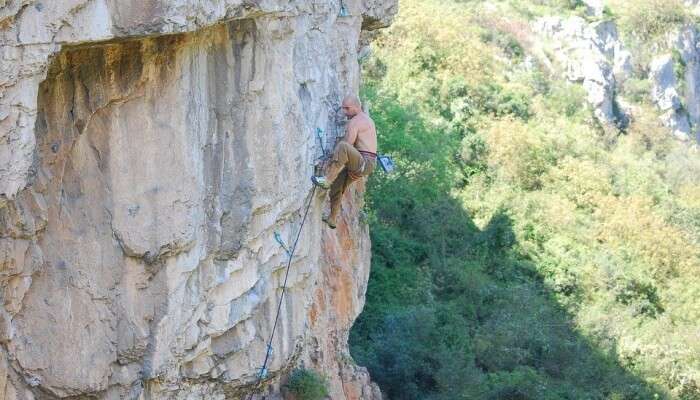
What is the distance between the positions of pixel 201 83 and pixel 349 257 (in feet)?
14.1

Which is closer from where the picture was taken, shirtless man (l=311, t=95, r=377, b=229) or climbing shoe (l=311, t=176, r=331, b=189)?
climbing shoe (l=311, t=176, r=331, b=189)

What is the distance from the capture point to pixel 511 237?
21.3 meters

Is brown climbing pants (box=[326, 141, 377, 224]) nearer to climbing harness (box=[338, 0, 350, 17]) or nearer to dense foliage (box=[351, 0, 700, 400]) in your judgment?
climbing harness (box=[338, 0, 350, 17])

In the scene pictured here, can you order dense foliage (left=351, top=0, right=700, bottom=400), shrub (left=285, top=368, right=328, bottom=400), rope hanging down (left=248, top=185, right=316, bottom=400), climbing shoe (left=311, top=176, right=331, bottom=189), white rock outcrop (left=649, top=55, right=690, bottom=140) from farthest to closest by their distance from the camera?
white rock outcrop (left=649, top=55, right=690, bottom=140), dense foliage (left=351, top=0, right=700, bottom=400), shrub (left=285, top=368, right=328, bottom=400), climbing shoe (left=311, top=176, right=331, bottom=189), rope hanging down (left=248, top=185, right=316, bottom=400)

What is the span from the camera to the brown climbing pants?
8727mm

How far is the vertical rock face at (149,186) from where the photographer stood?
588 cm

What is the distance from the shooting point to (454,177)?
74.1ft

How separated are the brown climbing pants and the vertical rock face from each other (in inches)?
16.8

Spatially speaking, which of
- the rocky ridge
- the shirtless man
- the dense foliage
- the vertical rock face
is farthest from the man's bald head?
the rocky ridge

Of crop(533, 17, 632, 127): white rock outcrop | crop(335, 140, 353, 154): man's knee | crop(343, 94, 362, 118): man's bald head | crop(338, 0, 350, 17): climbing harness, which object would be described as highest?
crop(338, 0, 350, 17): climbing harness

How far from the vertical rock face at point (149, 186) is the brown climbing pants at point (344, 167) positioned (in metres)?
0.43

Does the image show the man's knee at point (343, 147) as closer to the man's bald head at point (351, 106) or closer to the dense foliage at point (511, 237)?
the man's bald head at point (351, 106)

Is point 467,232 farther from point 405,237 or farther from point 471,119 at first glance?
point 471,119

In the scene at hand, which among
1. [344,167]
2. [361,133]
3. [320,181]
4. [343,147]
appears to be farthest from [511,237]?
[320,181]
